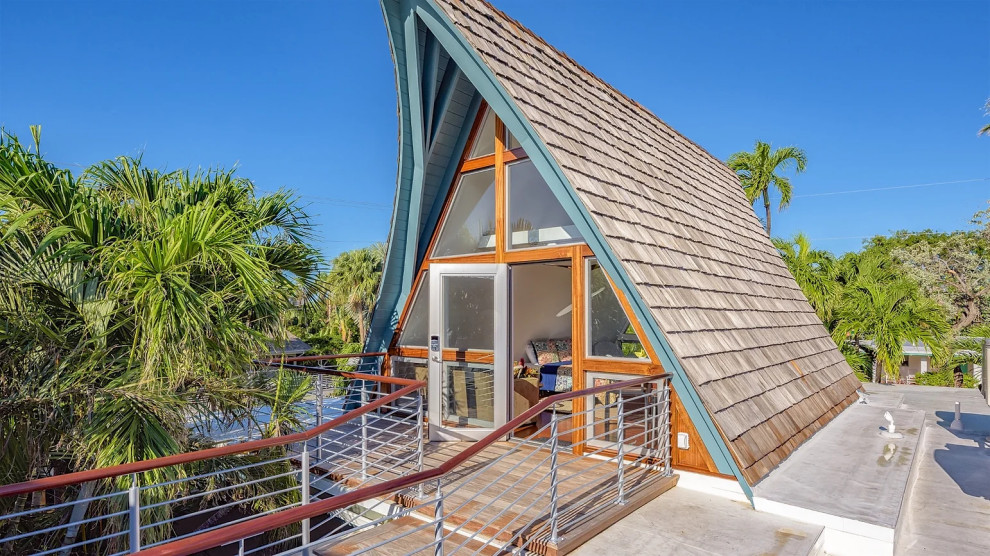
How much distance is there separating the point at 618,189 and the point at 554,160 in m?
1.04

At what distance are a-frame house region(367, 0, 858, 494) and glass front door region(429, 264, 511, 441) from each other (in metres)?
0.02

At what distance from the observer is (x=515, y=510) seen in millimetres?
4070

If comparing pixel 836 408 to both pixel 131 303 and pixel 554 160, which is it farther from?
pixel 131 303

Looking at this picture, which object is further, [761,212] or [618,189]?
[761,212]

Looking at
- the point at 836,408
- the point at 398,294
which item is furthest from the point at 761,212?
the point at 398,294

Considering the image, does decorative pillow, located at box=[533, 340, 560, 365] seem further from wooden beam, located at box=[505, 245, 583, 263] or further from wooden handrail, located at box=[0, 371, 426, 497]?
wooden handrail, located at box=[0, 371, 426, 497]

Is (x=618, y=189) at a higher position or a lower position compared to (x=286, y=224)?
higher

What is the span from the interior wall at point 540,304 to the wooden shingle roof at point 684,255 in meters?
2.79

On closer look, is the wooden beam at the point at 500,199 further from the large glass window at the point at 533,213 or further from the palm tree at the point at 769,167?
the palm tree at the point at 769,167

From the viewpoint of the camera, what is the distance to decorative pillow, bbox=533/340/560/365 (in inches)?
380

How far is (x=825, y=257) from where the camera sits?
15445 millimetres

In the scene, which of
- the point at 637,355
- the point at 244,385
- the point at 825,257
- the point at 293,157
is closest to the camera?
the point at 244,385

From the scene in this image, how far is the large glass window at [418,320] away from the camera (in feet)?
24.7

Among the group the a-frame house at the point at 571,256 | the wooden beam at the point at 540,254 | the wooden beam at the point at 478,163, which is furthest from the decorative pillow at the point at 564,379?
the wooden beam at the point at 478,163
